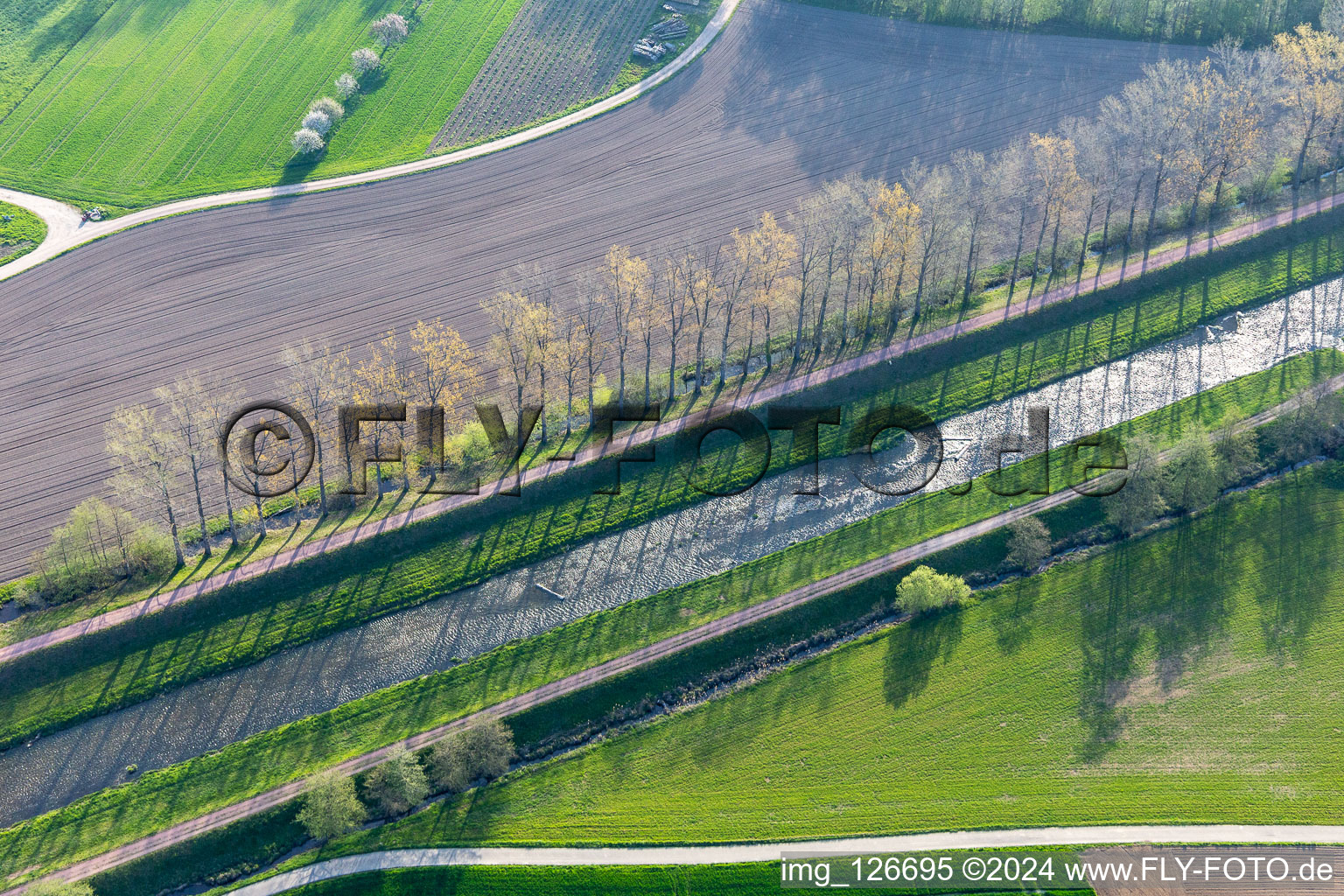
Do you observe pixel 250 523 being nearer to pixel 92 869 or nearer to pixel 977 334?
pixel 92 869

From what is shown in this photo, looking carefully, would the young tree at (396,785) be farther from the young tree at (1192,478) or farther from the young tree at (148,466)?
the young tree at (1192,478)

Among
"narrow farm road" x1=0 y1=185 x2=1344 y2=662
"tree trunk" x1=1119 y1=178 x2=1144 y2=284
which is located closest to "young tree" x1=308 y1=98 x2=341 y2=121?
"narrow farm road" x1=0 y1=185 x2=1344 y2=662

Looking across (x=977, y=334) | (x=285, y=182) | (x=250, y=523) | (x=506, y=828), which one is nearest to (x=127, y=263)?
(x=285, y=182)

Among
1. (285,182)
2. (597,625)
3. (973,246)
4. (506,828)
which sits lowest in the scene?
(506,828)

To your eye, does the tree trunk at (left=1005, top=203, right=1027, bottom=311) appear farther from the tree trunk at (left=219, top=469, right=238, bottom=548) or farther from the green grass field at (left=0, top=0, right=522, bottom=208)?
the tree trunk at (left=219, top=469, right=238, bottom=548)

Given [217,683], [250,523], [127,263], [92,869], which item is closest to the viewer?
[92,869]

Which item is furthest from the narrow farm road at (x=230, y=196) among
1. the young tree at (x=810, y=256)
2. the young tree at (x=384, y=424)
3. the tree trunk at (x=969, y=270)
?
the tree trunk at (x=969, y=270)
